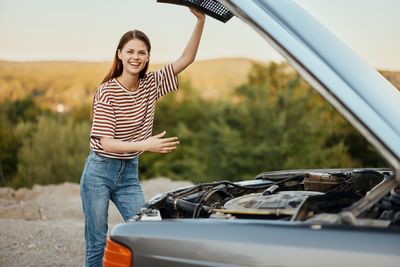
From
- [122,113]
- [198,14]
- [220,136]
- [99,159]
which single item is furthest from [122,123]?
[220,136]

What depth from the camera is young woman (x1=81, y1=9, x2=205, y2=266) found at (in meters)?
3.61

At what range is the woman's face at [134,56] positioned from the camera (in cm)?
368

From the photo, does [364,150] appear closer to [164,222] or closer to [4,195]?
[4,195]

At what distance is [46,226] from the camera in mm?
8789

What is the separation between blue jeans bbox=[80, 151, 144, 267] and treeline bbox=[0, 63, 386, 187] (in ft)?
77.6

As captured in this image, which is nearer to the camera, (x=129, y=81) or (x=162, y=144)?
(x=162, y=144)

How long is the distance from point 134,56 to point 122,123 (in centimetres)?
41

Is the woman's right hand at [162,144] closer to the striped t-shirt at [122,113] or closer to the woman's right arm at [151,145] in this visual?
the woman's right arm at [151,145]

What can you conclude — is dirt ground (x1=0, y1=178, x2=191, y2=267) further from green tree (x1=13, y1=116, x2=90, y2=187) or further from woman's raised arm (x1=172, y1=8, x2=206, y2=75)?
green tree (x1=13, y1=116, x2=90, y2=187)

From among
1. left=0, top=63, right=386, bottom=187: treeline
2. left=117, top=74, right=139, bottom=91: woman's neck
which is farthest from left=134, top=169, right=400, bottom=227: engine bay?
left=0, top=63, right=386, bottom=187: treeline

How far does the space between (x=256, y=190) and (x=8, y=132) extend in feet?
91.5

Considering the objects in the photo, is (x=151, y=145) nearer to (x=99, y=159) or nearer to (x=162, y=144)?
(x=162, y=144)

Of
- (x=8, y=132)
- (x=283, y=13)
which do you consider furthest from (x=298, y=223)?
(x=8, y=132)

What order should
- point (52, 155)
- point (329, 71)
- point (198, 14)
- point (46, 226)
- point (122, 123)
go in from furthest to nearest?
point (52, 155) < point (46, 226) < point (122, 123) < point (198, 14) < point (329, 71)
